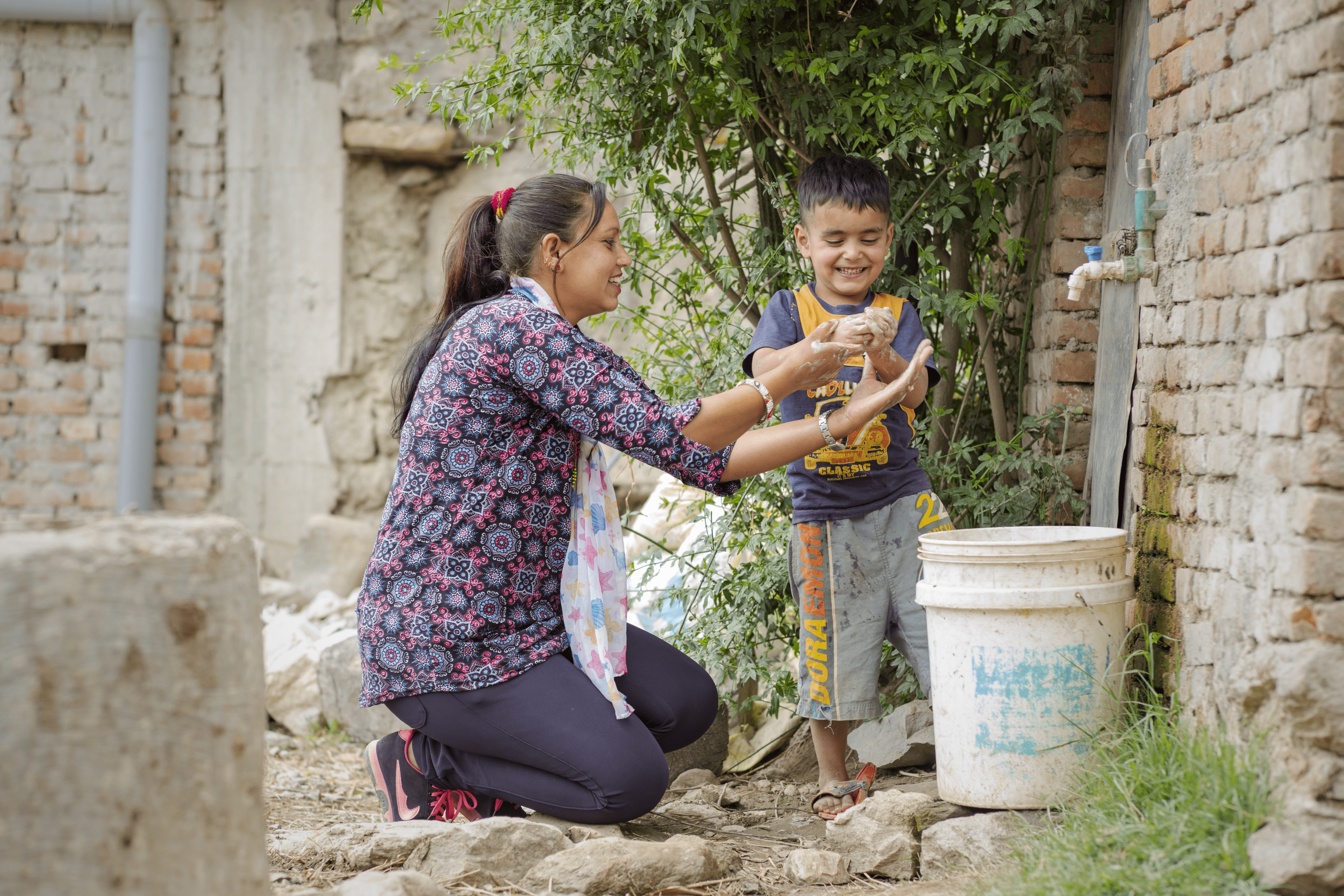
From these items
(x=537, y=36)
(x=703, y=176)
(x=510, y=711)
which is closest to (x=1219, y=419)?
(x=510, y=711)

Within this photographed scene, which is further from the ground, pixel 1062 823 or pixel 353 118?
pixel 353 118

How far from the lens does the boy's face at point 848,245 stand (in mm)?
2936

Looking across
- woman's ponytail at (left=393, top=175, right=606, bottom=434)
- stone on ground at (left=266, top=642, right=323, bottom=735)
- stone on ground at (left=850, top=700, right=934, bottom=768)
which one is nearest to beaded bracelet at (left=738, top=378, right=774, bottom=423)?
woman's ponytail at (left=393, top=175, right=606, bottom=434)

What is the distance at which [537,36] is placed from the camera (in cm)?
347

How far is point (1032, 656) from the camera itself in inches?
92.3

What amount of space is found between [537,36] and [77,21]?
3.61 meters

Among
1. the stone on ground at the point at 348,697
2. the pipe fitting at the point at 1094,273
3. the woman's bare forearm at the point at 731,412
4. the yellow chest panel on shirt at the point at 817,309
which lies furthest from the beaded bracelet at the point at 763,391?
the stone on ground at the point at 348,697

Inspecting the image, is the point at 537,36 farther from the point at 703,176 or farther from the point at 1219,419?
the point at 1219,419

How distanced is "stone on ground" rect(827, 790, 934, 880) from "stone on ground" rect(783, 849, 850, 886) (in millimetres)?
45

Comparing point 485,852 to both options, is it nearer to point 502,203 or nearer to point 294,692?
point 502,203

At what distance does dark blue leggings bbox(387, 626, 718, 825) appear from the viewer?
262 cm

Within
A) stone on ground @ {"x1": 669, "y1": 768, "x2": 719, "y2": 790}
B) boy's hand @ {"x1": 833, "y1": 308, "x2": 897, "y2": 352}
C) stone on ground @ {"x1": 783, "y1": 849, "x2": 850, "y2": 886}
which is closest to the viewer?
stone on ground @ {"x1": 783, "y1": 849, "x2": 850, "y2": 886}

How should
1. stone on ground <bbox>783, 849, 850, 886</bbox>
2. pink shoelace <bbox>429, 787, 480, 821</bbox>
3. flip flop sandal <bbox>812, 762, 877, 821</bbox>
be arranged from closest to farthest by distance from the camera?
stone on ground <bbox>783, 849, 850, 886</bbox> < pink shoelace <bbox>429, 787, 480, 821</bbox> < flip flop sandal <bbox>812, 762, 877, 821</bbox>

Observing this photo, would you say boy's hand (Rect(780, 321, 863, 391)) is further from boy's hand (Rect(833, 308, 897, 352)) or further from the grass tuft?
the grass tuft
